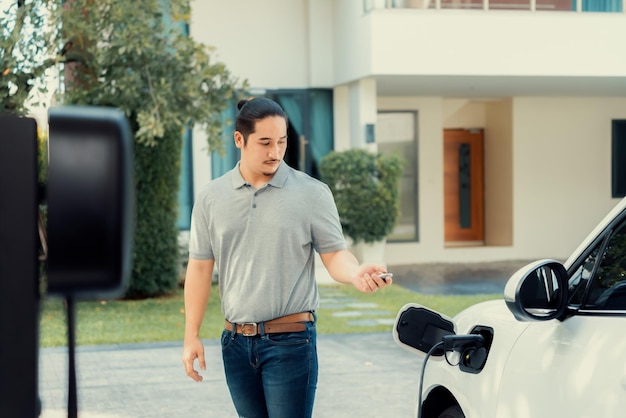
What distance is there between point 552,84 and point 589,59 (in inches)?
50.1

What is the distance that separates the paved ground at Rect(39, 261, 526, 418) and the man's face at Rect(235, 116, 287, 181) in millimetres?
3020

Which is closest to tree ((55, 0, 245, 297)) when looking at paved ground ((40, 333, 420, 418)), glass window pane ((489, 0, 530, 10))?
paved ground ((40, 333, 420, 418))

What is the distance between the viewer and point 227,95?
13.7 m

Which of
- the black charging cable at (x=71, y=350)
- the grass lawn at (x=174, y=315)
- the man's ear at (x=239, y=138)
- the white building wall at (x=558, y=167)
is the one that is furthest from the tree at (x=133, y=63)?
the black charging cable at (x=71, y=350)

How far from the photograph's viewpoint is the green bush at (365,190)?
1686cm

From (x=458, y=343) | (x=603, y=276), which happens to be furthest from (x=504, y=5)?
(x=603, y=276)

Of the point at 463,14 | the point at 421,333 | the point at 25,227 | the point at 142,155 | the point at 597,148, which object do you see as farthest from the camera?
the point at 597,148

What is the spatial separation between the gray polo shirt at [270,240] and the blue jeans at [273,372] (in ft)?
0.31

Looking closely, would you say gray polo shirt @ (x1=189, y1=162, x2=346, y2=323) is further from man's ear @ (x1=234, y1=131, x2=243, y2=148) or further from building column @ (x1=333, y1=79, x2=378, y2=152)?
building column @ (x1=333, y1=79, x2=378, y2=152)

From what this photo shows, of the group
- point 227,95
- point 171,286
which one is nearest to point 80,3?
point 227,95

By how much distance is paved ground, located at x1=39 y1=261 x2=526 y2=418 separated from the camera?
791cm

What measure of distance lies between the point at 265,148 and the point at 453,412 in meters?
1.23

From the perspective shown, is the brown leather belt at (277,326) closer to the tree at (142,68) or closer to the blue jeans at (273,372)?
the blue jeans at (273,372)

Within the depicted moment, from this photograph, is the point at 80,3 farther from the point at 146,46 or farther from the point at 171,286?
the point at 171,286
